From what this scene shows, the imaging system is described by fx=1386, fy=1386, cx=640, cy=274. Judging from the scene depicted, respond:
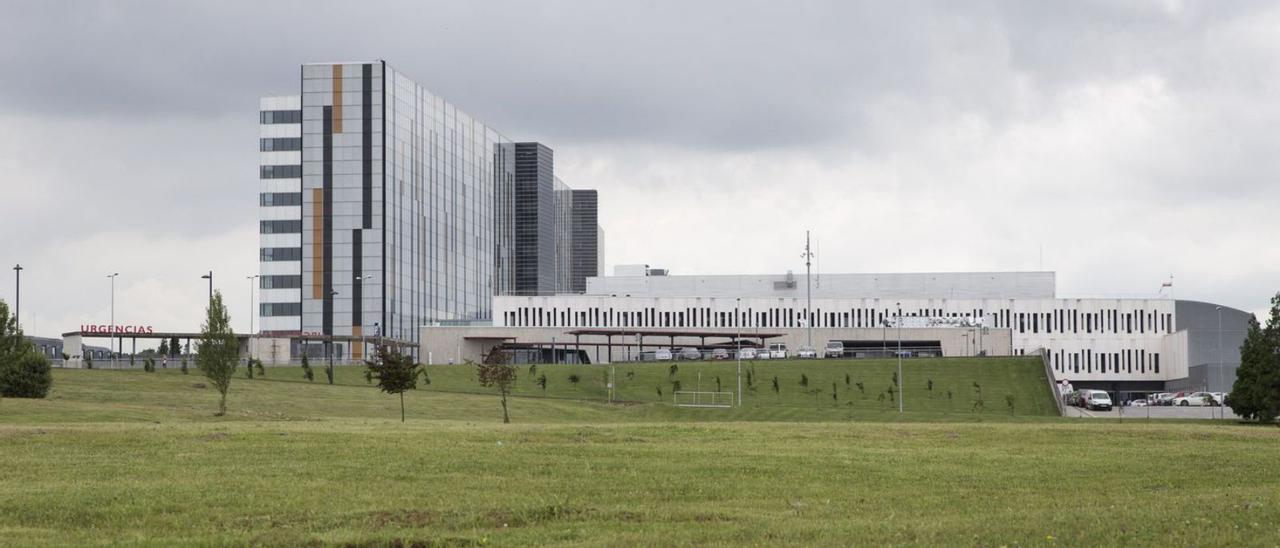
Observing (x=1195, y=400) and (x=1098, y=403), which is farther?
(x=1195, y=400)

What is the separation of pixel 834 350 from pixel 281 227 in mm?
65454

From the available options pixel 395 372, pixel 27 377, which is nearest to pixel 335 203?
pixel 27 377

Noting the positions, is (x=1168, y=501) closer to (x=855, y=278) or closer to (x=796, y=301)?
(x=796, y=301)

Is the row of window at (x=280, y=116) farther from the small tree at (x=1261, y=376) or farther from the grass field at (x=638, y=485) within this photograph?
the small tree at (x=1261, y=376)

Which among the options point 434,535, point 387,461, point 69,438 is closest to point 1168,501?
point 434,535

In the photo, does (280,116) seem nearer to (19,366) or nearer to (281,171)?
(281,171)

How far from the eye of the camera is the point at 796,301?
6816 inches

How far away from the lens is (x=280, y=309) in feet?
526

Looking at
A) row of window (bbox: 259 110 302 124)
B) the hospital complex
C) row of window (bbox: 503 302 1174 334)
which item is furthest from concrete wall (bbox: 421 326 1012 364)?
row of window (bbox: 259 110 302 124)

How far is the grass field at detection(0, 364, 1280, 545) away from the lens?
23256 mm

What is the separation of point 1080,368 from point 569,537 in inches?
6185

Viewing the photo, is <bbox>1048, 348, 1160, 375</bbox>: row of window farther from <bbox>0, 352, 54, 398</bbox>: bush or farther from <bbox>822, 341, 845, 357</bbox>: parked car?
<bbox>0, 352, 54, 398</bbox>: bush

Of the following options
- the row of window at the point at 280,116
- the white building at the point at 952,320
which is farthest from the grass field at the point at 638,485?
the white building at the point at 952,320

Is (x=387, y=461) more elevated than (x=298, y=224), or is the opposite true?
(x=298, y=224)
